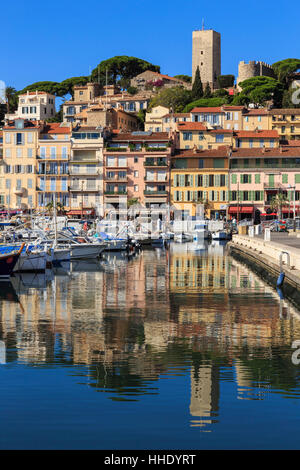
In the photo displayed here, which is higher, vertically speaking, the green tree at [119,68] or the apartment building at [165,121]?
the green tree at [119,68]

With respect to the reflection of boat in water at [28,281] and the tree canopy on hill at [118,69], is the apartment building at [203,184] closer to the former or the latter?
the reflection of boat in water at [28,281]

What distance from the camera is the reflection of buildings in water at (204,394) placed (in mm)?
12242

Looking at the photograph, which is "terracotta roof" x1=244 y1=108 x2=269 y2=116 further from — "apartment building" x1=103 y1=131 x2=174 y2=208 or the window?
"apartment building" x1=103 y1=131 x2=174 y2=208

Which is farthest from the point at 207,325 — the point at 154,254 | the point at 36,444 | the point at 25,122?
the point at 25,122

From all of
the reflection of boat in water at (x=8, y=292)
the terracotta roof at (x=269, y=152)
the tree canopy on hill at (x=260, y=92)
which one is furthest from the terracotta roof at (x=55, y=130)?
the reflection of boat in water at (x=8, y=292)

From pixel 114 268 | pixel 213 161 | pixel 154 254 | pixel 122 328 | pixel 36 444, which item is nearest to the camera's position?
pixel 36 444

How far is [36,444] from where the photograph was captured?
10.9 metres

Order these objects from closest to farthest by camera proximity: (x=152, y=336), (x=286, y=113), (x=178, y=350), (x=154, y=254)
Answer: (x=178, y=350) < (x=152, y=336) < (x=154, y=254) < (x=286, y=113)

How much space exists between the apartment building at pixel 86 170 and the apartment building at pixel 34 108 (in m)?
38.0

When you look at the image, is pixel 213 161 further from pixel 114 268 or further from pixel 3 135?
pixel 114 268

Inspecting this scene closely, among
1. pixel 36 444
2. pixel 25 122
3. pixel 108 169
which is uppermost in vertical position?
pixel 25 122

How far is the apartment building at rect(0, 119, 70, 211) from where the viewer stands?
3393 inches

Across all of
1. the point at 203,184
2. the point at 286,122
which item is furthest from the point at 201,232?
the point at 286,122

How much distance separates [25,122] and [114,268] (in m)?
50.2
